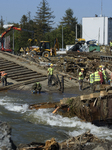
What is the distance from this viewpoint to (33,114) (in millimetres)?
11266

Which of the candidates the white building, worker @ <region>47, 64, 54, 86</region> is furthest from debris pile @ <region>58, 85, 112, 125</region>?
the white building

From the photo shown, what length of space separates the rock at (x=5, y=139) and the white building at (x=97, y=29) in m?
58.7

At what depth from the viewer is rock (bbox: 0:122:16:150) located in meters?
6.11

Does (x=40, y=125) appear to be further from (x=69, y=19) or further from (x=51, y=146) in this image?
(x=69, y=19)

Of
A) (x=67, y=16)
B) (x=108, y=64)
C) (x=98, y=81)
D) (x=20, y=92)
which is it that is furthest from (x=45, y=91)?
(x=67, y=16)

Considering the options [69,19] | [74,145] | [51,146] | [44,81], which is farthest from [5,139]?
[69,19]

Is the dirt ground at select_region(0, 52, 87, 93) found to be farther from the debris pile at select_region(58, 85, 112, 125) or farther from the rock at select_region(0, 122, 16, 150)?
the rock at select_region(0, 122, 16, 150)

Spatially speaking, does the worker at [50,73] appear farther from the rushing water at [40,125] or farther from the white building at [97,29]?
the white building at [97,29]

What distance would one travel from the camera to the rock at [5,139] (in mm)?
6105

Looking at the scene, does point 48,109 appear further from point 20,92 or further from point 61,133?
point 20,92

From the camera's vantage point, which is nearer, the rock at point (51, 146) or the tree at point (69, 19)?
the rock at point (51, 146)

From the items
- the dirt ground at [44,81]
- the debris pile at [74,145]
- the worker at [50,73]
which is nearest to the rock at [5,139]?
the debris pile at [74,145]

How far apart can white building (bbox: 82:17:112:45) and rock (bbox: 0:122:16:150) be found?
193 ft

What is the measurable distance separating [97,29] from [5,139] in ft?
202
